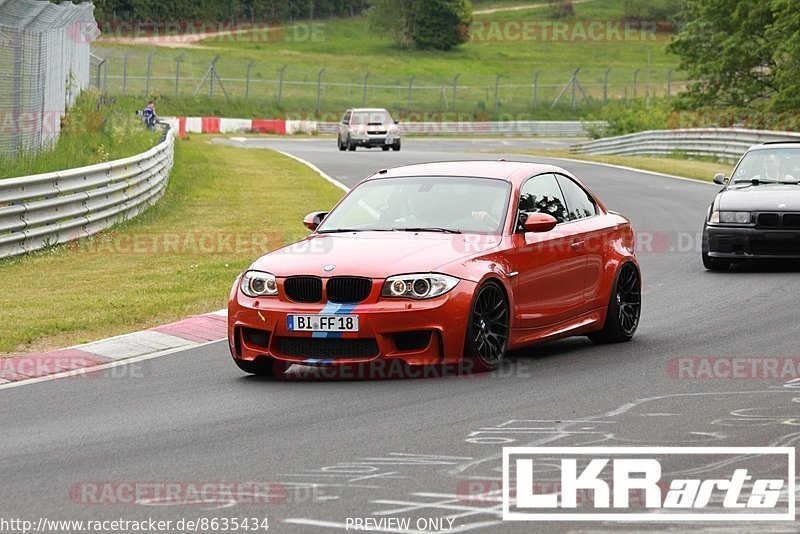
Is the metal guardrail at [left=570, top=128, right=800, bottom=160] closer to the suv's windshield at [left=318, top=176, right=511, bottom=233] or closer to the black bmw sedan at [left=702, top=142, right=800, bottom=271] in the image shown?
the black bmw sedan at [left=702, top=142, right=800, bottom=271]

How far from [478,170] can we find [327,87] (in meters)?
76.9

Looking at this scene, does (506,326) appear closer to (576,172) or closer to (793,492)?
(793,492)

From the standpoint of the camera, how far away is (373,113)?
2072 inches

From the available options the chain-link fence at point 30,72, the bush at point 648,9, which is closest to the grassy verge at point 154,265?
the chain-link fence at point 30,72

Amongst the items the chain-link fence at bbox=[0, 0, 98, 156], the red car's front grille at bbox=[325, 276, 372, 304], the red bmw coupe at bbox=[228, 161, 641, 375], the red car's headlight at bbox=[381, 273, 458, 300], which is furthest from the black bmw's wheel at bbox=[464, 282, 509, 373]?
the chain-link fence at bbox=[0, 0, 98, 156]

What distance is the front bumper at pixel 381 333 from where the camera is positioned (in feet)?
31.0

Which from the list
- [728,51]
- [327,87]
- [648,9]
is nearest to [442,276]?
[728,51]

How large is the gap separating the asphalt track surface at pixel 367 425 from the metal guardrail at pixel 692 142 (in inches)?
998

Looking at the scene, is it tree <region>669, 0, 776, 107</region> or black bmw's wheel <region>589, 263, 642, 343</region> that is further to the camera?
tree <region>669, 0, 776, 107</region>

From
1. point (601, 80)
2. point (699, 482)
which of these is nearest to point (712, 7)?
point (699, 482)

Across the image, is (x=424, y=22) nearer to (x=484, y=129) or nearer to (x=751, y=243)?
(x=484, y=129)

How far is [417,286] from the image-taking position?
9.53m

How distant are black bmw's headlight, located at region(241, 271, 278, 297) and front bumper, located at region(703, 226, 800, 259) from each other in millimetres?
8038

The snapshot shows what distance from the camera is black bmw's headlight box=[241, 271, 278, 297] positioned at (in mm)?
9812
